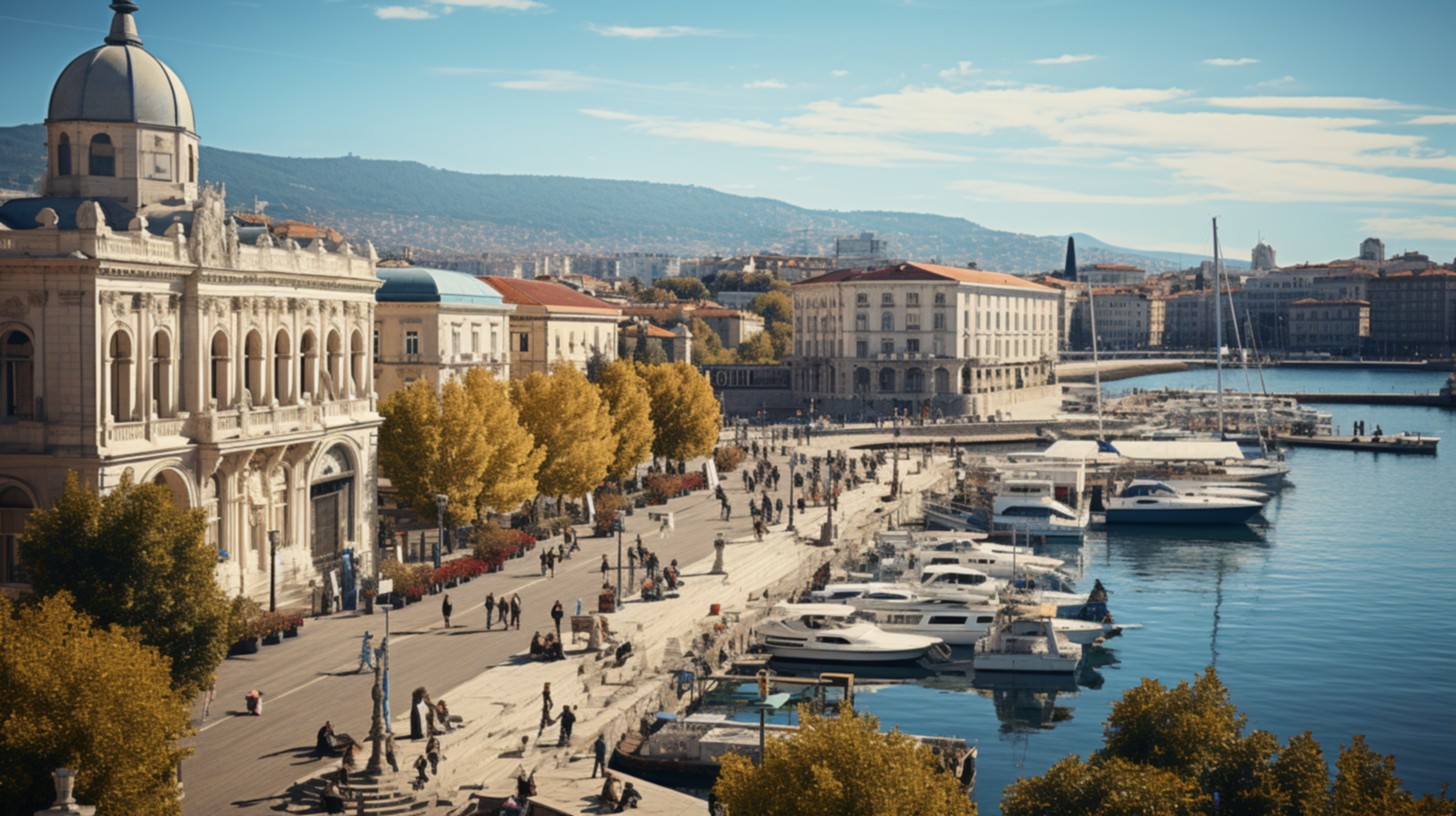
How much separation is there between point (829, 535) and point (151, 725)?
44372 millimetres

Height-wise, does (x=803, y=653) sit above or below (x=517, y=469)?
below

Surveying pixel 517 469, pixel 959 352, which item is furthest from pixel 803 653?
pixel 959 352

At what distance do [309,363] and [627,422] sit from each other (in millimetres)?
28089

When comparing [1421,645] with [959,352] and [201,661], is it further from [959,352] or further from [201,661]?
[959,352]

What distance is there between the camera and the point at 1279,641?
5653 centimetres

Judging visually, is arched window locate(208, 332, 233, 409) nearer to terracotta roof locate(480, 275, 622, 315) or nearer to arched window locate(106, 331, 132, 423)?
arched window locate(106, 331, 132, 423)

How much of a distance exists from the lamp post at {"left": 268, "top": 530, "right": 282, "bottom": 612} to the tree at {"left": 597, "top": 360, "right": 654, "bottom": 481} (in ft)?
98.6

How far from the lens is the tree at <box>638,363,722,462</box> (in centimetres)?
8719

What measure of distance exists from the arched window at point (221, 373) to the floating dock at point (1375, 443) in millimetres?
106428

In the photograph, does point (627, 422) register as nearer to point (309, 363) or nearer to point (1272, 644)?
point (309, 363)

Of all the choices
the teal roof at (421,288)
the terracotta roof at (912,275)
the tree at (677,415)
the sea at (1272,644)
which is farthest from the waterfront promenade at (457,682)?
the terracotta roof at (912,275)

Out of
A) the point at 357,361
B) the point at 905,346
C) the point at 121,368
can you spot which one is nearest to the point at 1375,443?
the point at 905,346

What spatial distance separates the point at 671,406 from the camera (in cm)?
8744

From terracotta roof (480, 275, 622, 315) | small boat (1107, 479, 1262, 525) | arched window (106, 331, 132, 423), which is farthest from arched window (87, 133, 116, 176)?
A: small boat (1107, 479, 1262, 525)
